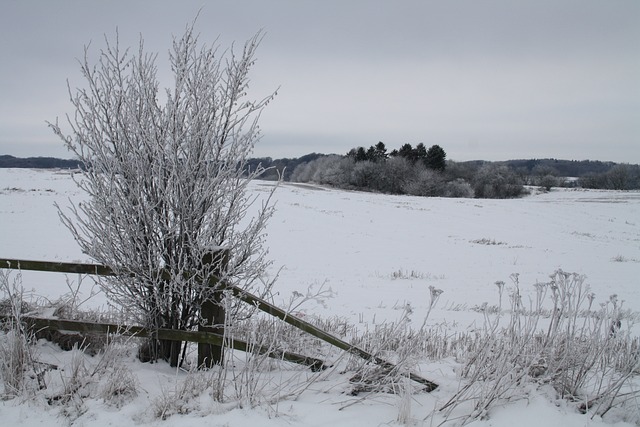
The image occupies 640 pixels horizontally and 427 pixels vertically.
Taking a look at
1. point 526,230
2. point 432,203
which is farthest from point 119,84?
point 432,203

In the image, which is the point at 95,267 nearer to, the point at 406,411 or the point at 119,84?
the point at 119,84

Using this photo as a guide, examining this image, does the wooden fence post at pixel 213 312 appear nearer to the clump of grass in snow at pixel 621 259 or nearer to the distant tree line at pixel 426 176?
the clump of grass in snow at pixel 621 259

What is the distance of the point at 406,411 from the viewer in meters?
3.18

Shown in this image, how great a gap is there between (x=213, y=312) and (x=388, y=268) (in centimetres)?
995

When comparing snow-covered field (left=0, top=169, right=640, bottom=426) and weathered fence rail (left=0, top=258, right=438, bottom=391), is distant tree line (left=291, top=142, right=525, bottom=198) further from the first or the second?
weathered fence rail (left=0, top=258, right=438, bottom=391)

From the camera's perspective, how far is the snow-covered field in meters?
3.24

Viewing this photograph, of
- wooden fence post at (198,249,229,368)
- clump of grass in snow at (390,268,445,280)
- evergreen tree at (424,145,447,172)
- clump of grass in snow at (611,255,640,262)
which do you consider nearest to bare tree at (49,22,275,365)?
wooden fence post at (198,249,229,368)

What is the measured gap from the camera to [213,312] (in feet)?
13.1

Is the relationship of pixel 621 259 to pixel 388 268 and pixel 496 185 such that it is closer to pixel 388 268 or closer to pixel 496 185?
pixel 388 268

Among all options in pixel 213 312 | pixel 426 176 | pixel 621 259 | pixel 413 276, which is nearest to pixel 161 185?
pixel 213 312

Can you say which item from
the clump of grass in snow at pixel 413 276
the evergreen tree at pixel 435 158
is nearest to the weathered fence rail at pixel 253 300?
the clump of grass in snow at pixel 413 276

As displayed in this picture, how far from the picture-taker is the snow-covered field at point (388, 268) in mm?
3240

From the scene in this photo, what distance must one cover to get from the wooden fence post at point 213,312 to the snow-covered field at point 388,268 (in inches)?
14.4

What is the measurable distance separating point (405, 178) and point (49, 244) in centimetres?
6245
